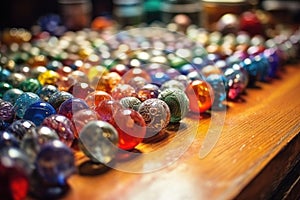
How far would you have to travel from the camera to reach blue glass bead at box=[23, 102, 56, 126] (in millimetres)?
605

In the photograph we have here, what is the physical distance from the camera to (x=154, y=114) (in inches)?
24.3

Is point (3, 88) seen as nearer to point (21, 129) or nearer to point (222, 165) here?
point (21, 129)

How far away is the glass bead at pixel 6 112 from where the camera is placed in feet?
2.05

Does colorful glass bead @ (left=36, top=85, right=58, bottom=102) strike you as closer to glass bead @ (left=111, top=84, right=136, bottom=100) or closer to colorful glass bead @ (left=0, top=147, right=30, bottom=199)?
glass bead @ (left=111, top=84, right=136, bottom=100)

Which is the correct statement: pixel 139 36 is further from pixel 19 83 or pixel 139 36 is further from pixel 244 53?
pixel 19 83

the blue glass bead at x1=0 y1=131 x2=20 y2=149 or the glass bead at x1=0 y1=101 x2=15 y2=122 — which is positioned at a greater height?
the blue glass bead at x1=0 y1=131 x2=20 y2=149

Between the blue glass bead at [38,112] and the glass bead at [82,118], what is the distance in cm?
4

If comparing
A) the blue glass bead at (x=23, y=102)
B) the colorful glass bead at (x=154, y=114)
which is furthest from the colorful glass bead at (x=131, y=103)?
the blue glass bead at (x=23, y=102)

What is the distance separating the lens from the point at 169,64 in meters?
0.88

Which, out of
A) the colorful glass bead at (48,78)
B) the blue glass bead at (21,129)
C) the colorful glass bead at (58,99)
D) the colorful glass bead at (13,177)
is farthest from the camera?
the colorful glass bead at (48,78)

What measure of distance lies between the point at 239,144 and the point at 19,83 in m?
0.38

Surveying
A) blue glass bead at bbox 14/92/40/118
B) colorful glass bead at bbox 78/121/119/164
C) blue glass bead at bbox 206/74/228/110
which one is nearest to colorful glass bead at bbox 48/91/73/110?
blue glass bead at bbox 14/92/40/118

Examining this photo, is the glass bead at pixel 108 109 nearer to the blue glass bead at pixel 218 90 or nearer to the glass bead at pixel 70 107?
the glass bead at pixel 70 107

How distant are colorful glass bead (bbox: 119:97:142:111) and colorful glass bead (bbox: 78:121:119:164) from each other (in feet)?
0.37
